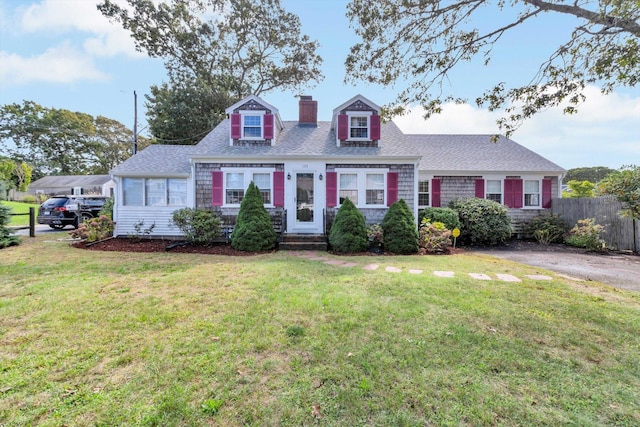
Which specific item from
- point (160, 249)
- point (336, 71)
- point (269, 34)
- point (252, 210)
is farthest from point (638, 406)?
point (269, 34)

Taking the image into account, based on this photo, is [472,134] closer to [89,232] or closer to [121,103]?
[89,232]

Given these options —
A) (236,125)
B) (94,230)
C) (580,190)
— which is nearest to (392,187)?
(236,125)

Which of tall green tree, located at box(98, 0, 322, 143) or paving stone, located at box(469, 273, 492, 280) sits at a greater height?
tall green tree, located at box(98, 0, 322, 143)

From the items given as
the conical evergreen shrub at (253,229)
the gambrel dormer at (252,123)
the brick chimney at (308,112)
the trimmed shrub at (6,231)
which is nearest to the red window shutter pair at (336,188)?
the conical evergreen shrub at (253,229)

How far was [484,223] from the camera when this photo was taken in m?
11.1

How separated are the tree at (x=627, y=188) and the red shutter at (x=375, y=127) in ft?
25.5

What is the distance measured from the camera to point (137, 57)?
20250 millimetres

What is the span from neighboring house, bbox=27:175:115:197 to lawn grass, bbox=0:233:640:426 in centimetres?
4426

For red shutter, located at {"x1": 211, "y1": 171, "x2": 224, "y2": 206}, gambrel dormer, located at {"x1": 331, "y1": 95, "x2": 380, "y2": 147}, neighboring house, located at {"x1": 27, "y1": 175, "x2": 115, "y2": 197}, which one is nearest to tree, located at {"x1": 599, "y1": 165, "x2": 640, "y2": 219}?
gambrel dormer, located at {"x1": 331, "y1": 95, "x2": 380, "y2": 147}

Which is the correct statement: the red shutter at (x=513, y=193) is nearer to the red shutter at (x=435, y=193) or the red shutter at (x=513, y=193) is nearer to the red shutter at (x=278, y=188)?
the red shutter at (x=435, y=193)

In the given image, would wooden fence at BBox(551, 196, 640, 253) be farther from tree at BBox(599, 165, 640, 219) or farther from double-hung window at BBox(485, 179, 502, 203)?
double-hung window at BBox(485, 179, 502, 203)

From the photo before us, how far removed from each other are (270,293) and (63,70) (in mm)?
24415

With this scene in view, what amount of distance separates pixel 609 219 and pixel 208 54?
2507 cm

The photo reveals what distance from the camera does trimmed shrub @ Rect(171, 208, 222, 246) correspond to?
10109 millimetres
